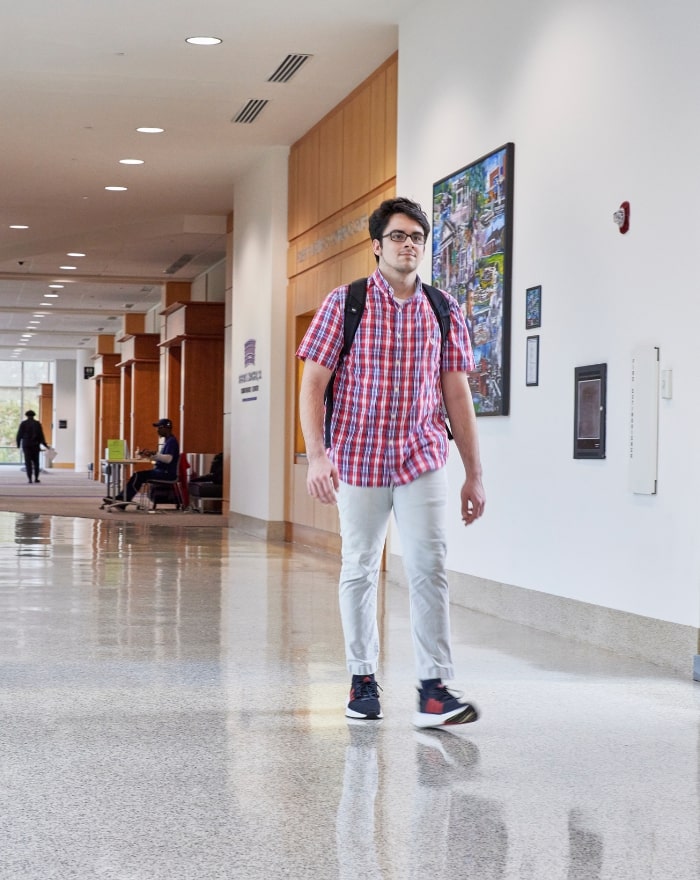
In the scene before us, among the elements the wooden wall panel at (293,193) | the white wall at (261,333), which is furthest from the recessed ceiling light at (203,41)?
the white wall at (261,333)

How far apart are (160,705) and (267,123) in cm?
876

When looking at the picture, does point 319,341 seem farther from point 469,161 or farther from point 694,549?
→ point 469,161

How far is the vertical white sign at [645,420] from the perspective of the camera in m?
5.30

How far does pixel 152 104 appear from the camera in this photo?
37.9ft

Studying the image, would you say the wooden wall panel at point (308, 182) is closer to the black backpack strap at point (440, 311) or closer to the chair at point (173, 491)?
the chair at point (173, 491)

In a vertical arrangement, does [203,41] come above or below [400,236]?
above

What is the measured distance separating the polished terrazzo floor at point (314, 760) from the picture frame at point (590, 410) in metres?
0.91

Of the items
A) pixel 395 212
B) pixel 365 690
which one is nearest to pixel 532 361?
pixel 395 212

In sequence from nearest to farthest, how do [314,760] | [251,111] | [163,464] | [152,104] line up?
[314,760]
[152,104]
[251,111]
[163,464]

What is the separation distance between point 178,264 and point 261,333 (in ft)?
28.1

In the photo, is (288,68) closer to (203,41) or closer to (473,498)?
(203,41)

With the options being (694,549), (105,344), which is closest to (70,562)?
(694,549)

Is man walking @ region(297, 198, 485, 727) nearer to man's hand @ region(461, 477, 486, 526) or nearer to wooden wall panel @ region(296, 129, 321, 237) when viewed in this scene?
man's hand @ region(461, 477, 486, 526)

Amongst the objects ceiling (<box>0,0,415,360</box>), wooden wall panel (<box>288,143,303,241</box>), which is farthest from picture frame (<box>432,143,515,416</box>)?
wooden wall panel (<box>288,143,303,241</box>)
